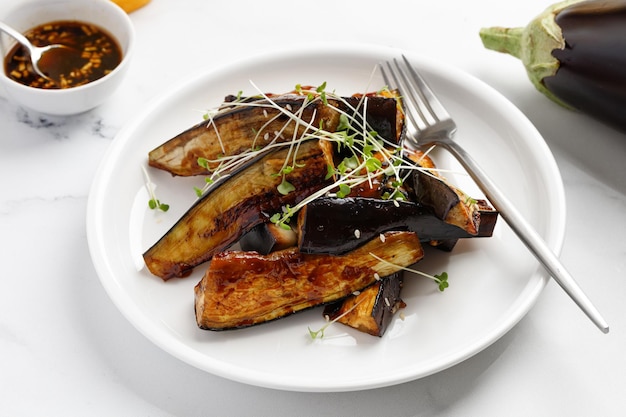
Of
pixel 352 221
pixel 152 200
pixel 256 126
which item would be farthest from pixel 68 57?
pixel 352 221

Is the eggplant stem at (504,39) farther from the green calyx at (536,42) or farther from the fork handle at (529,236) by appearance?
the fork handle at (529,236)

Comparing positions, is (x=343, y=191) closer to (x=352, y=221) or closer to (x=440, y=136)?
(x=352, y=221)

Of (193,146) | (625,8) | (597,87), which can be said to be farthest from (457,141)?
(193,146)

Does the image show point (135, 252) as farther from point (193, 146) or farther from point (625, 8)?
point (625, 8)

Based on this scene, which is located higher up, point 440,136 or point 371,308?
point 440,136

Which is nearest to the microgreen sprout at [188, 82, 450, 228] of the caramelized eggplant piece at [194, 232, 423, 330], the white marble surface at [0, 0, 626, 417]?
the caramelized eggplant piece at [194, 232, 423, 330]

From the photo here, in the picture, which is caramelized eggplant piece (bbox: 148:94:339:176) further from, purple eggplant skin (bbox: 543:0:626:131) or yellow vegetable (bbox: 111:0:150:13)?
yellow vegetable (bbox: 111:0:150:13)
